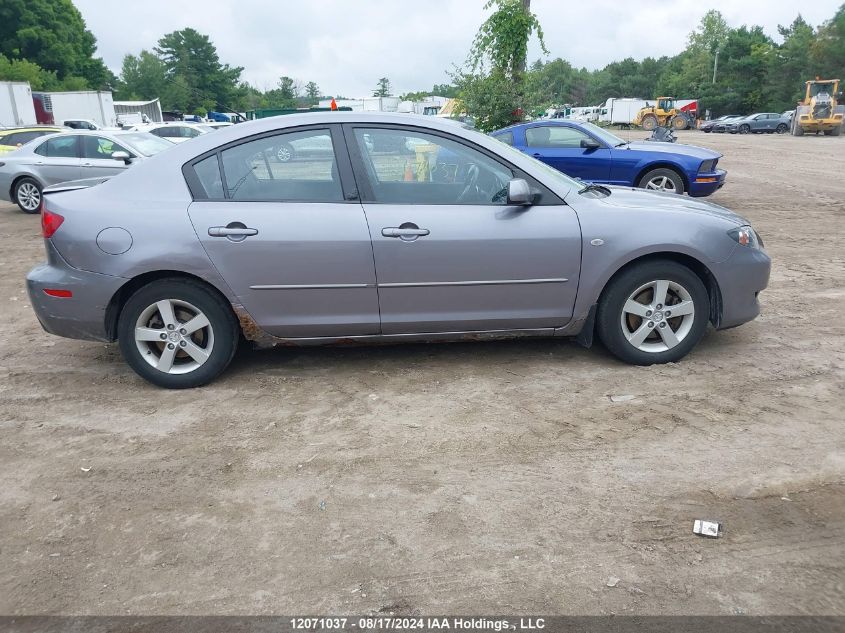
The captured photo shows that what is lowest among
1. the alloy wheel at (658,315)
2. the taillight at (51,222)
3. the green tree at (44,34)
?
the alloy wheel at (658,315)

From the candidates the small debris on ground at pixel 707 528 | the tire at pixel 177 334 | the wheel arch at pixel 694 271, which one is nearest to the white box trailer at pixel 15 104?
the tire at pixel 177 334

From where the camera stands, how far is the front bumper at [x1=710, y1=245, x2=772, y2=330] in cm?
443

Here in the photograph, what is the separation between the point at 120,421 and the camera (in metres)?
3.95

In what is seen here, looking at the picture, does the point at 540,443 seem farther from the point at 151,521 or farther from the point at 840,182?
the point at 840,182

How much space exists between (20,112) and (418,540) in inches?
1443

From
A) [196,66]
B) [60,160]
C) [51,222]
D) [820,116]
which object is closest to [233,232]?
[51,222]

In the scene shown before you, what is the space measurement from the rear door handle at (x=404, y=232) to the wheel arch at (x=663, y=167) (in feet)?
24.5

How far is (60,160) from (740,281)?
12173 millimetres

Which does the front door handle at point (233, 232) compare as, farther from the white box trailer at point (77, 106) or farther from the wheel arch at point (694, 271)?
the white box trailer at point (77, 106)

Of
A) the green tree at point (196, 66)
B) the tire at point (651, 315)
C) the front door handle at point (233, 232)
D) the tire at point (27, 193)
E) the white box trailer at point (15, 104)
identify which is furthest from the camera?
the green tree at point (196, 66)

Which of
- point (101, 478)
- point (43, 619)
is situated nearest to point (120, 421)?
point (101, 478)

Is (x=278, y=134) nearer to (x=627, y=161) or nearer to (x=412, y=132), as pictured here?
(x=412, y=132)

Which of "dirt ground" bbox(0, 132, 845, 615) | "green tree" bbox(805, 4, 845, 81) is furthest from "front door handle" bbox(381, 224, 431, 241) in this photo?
"green tree" bbox(805, 4, 845, 81)

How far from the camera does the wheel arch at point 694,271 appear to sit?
438 centimetres
